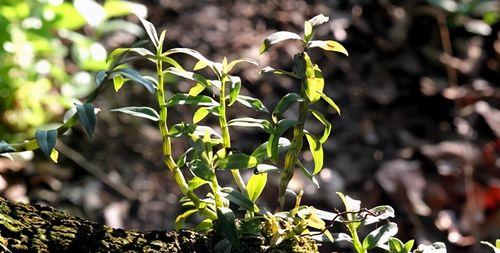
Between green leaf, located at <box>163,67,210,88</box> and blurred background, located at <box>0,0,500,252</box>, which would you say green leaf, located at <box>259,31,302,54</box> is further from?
blurred background, located at <box>0,0,500,252</box>

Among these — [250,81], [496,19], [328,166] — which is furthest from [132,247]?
[496,19]

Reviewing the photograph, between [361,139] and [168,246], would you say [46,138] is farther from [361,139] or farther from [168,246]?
[361,139]

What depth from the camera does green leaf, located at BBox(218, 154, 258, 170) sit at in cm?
82

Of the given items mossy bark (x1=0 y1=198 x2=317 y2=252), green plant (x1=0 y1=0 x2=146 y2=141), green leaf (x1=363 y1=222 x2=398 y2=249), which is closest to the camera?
mossy bark (x1=0 y1=198 x2=317 y2=252)

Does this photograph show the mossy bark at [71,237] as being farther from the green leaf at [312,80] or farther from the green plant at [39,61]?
the green plant at [39,61]

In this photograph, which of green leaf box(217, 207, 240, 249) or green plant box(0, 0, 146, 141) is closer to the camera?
green leaf box(217, 207, 240, 249)

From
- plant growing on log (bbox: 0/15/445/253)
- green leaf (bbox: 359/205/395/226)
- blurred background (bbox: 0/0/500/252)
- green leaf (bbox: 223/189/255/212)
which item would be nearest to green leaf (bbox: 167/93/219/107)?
plant growing on log (bbox: 0/15/445/253)

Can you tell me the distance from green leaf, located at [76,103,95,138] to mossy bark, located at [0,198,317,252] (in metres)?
0.10

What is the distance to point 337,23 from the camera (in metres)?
3.19

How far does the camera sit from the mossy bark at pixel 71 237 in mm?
738

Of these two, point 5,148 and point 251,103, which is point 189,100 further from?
point 5,148

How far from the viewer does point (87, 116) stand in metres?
0.78

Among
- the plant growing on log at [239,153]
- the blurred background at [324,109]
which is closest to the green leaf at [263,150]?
the plant growing on log at [239,153]

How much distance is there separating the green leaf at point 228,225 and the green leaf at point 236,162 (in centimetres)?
5
